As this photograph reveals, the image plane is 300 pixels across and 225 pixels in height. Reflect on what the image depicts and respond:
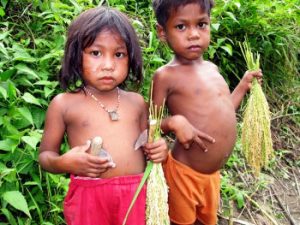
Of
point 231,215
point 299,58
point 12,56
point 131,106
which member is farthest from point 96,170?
point 299,58

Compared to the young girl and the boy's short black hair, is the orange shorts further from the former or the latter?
the boy's short black hair

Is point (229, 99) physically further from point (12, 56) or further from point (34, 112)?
point (12, 56)

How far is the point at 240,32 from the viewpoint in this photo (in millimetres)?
4086

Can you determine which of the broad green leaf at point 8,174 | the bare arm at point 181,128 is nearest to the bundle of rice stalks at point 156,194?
the bare arm at point 181,128

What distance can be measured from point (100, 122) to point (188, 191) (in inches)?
25.2

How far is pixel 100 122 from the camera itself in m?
2.04

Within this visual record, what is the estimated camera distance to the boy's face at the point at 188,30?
2273mm

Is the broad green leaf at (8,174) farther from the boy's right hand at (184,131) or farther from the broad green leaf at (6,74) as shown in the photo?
the boy's right hand at (184,131)

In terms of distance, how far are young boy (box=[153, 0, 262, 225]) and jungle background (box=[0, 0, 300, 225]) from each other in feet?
1.96

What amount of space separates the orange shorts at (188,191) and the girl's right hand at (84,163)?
0.60 m

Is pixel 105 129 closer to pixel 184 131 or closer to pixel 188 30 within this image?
pixel 184 131

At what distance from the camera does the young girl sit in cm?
199

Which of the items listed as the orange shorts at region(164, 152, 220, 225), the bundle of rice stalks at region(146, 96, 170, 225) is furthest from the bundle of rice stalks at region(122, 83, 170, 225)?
the orange shorts at region(164, 152, 220, 225)

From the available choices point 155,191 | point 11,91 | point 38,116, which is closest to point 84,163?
point 155,191
